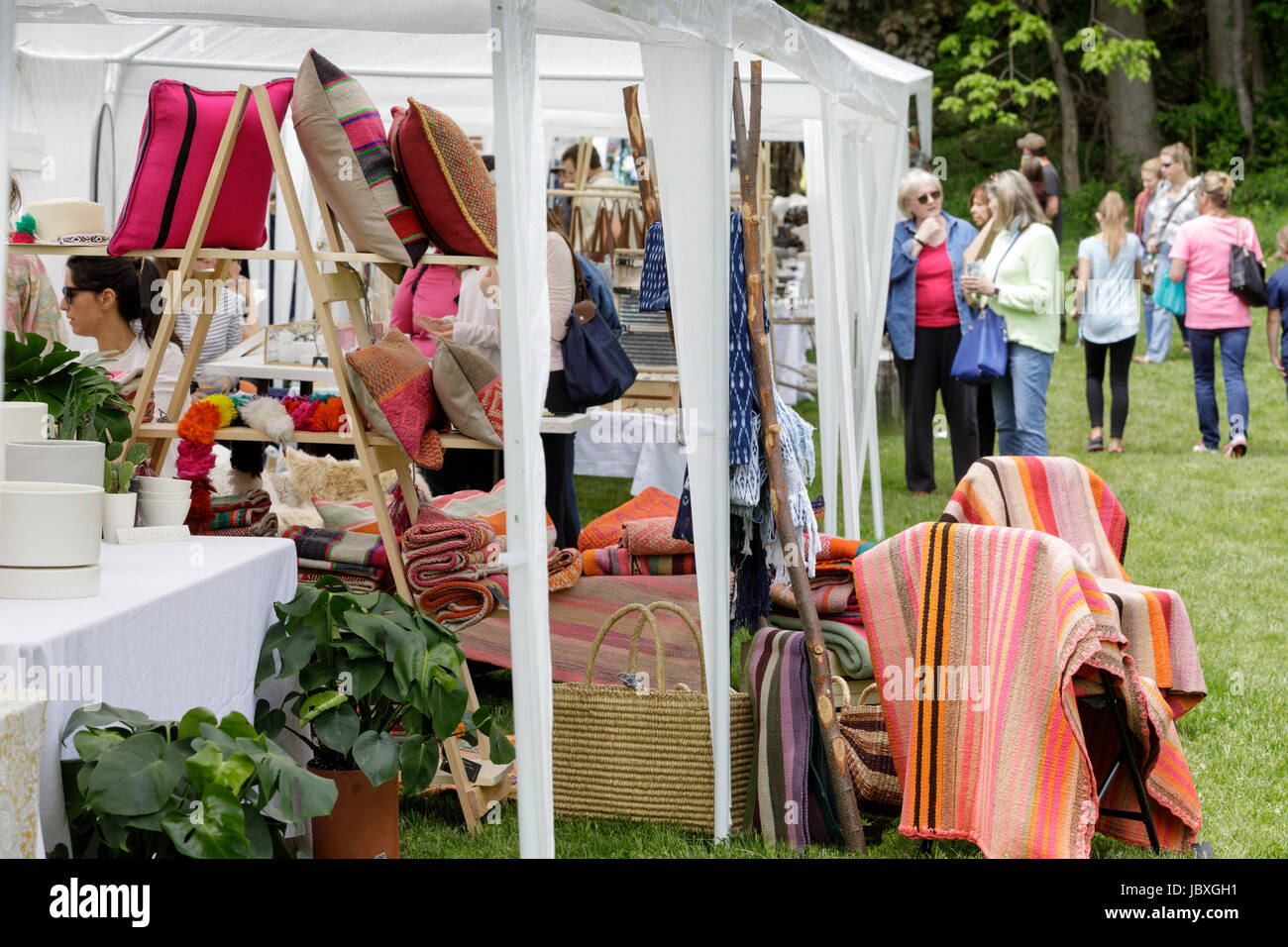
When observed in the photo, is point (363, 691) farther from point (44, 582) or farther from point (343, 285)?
point (343, 285)

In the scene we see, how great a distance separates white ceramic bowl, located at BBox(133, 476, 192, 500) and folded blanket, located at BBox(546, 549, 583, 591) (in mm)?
1637

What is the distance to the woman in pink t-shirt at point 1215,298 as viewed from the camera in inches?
326

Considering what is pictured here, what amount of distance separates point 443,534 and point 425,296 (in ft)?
7.54

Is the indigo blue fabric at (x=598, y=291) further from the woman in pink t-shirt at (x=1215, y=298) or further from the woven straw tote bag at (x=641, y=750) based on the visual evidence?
the woman in pink t-shirt at (x=1215, y=298)

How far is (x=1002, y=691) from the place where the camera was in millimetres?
3082

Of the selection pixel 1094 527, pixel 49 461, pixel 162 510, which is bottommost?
pixel 1094 527

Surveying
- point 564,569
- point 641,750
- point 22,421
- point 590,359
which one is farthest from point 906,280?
point 22,421

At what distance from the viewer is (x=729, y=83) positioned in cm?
308

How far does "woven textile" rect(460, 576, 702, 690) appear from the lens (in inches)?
163

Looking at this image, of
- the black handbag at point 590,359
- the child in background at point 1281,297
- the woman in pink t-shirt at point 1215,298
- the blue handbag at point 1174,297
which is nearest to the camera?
the black handbag at point 590,359

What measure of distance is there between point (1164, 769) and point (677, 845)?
1102mm

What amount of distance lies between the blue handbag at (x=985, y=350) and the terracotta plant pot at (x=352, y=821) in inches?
173

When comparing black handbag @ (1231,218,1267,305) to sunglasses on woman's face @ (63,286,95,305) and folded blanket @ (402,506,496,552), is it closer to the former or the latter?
folded blanket @ (402,506,496,552)

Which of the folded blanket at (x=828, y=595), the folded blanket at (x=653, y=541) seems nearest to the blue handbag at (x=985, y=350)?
the folded blanket at (x=653, y=541)
